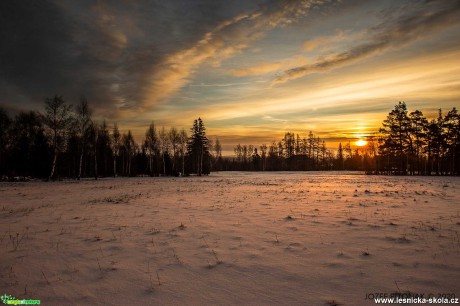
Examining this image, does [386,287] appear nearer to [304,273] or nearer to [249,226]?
[304,273]

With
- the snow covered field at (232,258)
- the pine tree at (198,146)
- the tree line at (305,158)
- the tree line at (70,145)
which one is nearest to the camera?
the snow covered field at (232,258)

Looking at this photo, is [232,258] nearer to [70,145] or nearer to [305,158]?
[70,145]

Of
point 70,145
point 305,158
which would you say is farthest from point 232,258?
point 305,158

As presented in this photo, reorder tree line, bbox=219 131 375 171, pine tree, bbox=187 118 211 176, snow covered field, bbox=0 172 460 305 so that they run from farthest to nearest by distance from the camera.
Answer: tree line, bbox=219 131 375 171 → pine tree, bbox=187 118 211 176 → snow covered field, bbox=0 172 460 305

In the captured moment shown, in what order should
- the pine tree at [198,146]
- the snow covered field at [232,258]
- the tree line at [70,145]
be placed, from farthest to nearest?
the pine tree at [198,146] < the tree line at [70,145] < the snow covered field at [232,258]

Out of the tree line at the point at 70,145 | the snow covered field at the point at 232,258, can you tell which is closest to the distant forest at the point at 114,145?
the tree line at the point at 70,145

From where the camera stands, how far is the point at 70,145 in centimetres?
5578

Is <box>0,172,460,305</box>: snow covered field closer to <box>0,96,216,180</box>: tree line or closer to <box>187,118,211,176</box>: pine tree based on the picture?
<box>0,96,216,180</box>: tree line

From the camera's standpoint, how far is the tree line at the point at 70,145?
40688 mm

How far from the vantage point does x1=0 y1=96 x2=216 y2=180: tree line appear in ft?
133

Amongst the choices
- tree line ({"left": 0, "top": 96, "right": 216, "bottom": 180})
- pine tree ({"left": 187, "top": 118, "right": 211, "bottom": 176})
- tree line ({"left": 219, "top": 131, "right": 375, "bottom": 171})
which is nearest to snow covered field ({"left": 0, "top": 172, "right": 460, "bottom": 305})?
tree line ({"left": 0, "top": 96, "right": 216, "bottom": 180})

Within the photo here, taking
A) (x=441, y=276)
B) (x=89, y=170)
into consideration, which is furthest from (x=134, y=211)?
(x=89, y=170)

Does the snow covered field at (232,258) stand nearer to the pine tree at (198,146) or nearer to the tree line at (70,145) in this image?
the tree line at (70,145)

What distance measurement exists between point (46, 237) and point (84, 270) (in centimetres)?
373
